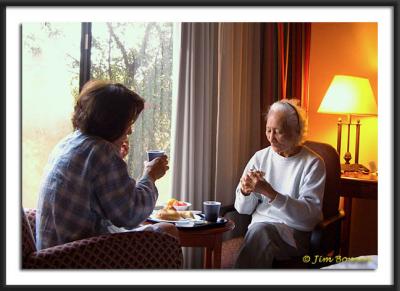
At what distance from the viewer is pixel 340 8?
1.40 m

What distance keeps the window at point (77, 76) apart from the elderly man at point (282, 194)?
57 cm

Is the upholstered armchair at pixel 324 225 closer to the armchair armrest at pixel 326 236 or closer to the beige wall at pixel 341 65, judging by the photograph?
the armchair armrest at pixel 326 236

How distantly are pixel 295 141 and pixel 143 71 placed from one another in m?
0.81

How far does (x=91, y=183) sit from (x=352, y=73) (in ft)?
6.67

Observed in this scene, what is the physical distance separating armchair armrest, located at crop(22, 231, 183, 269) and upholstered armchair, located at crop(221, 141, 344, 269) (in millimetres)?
690

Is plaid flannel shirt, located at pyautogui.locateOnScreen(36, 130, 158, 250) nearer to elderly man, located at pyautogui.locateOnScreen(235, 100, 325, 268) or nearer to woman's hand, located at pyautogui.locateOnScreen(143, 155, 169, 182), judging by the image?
woman's hand, located at pyautogui.locateOnScreen(143, 155, 169, 182)

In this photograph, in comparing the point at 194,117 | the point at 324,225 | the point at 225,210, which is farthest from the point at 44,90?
the point at 324,225

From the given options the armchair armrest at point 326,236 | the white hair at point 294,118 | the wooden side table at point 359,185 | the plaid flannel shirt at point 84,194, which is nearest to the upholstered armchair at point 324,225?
the armchair armrest at point 326,236

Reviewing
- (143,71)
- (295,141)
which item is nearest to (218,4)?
(295,141)

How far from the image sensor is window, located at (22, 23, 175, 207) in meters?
2.19

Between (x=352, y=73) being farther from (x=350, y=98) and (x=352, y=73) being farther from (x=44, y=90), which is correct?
(x=44, y=90)

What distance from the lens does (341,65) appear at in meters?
2.94

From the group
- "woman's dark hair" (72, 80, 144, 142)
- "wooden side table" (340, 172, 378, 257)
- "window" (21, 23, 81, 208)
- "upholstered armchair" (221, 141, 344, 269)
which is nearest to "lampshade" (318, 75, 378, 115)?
"wooden side table" (340, 172, 378, 257)

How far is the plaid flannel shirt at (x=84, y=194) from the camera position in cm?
135
